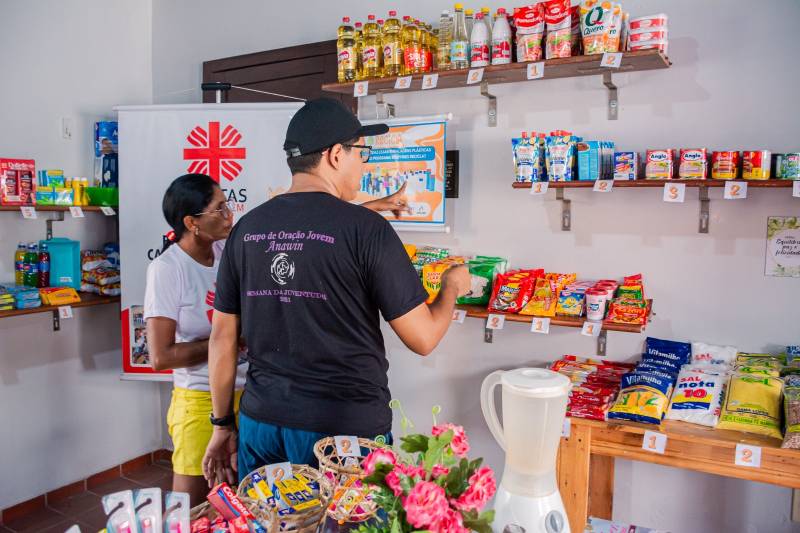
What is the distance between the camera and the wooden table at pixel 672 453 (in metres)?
2.08

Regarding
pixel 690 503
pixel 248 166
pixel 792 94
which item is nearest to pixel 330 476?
pixel 690 503

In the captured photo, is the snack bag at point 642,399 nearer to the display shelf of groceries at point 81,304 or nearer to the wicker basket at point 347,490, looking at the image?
the wicker basket at point 347,490

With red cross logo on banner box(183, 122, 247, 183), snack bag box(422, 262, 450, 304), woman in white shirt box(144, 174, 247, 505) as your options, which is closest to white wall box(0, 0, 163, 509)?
red cross logo on banner box(183, 122, 247, 183)

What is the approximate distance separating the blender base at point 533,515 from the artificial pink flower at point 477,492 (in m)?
0.20

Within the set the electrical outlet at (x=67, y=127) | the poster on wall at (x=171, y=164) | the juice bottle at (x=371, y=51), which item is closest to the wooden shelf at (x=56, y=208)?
the poster on wall at (x=171, y=164)

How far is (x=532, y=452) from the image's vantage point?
115 cm

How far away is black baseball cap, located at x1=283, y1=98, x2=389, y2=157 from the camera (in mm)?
1833

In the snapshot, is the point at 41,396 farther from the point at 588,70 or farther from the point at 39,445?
the point at 588,70

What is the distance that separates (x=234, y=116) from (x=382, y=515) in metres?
2.88

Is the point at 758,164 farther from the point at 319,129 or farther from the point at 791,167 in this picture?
the point at 319,129

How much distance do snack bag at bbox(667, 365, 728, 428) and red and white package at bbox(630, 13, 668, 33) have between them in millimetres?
1363

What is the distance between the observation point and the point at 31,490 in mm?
3668

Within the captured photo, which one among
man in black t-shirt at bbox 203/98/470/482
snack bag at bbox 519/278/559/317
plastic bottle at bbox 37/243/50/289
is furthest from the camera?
plastic bottle at bbox 37/243/50/289

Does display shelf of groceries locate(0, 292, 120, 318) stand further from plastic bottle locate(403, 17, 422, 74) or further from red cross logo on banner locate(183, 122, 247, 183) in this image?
plastic bottle locate(403, 17, 422, 74)
